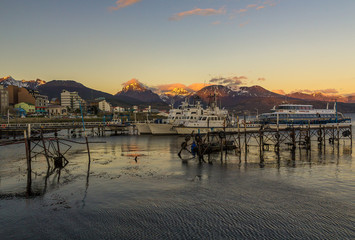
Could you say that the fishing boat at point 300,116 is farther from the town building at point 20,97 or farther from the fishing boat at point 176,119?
the town building at point 20,97

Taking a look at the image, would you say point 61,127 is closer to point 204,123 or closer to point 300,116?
point 204,123

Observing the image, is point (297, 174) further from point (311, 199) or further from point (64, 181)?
point (64, 181)

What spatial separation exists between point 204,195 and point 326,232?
9.10 metres

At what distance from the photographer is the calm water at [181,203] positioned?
1460cm

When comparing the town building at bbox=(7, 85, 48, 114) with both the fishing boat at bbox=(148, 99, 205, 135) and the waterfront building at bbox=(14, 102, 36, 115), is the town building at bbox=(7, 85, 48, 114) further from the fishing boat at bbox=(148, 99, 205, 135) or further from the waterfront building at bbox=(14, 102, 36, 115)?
the fishing boat at bbox=(148, 99, 205, 135)

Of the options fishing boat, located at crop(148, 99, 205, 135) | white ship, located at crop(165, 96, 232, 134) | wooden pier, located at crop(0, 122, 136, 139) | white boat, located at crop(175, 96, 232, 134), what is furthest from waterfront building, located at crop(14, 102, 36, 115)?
white boat, located at crop(175, 96, 232, 134)

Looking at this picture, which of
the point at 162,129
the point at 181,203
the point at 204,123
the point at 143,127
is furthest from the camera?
the point at 143,127

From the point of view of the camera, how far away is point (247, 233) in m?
14.1

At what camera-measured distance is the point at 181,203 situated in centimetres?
1898

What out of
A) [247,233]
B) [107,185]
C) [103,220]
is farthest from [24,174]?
[247,233]

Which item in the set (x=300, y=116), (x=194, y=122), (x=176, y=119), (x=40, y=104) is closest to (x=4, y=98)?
(x=40, y=104)

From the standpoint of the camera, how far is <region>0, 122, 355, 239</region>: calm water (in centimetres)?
1460

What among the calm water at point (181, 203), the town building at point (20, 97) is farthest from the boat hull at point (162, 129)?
the town building at point (20, 97)

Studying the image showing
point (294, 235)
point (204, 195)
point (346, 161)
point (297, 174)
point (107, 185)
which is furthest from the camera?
point (346, 161)
